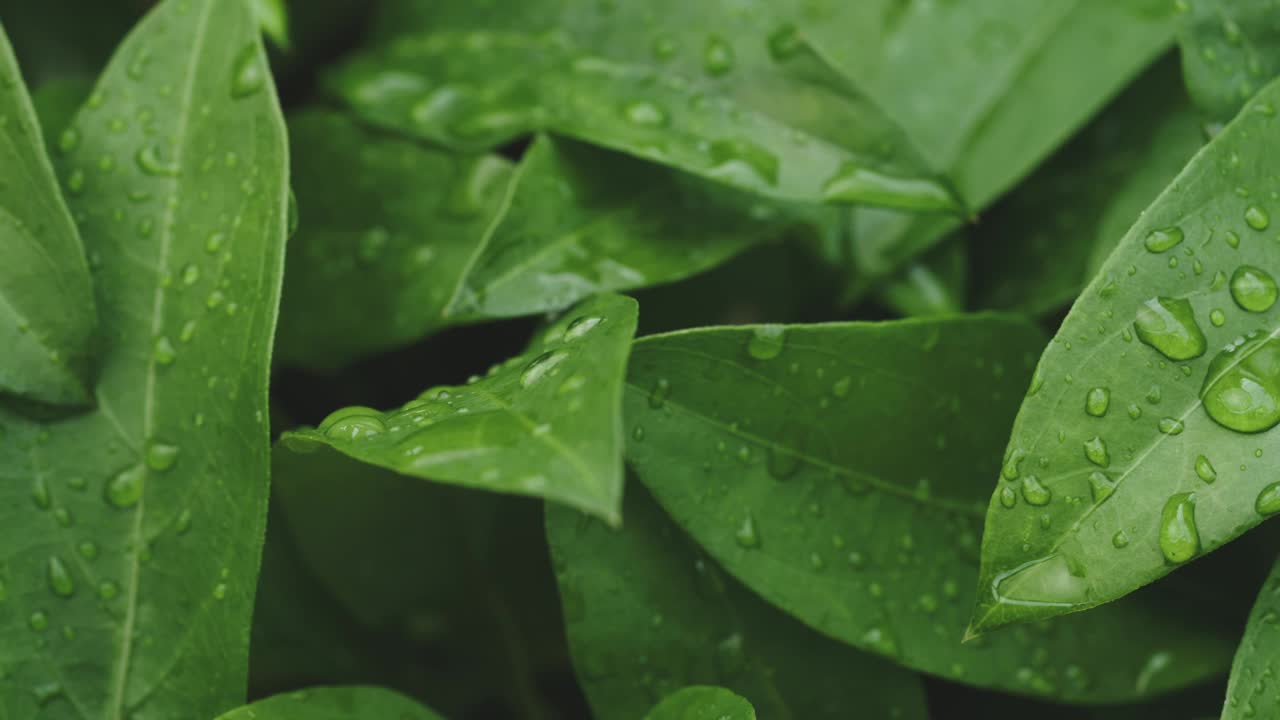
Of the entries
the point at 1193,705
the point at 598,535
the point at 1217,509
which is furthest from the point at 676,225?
the point at 1193,705

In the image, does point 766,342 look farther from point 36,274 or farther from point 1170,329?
point 36,274

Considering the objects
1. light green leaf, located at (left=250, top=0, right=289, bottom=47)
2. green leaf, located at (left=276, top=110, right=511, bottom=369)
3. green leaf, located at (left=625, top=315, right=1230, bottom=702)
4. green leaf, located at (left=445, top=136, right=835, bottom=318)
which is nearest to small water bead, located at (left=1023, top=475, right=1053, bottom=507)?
green leaf, located at (left=625, top=315, right=1230, bottom=702)

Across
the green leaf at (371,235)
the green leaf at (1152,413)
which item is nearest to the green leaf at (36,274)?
the green leaf at (371,235)

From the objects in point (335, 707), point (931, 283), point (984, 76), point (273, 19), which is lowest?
point (335, 707)

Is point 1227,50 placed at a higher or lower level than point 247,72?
higher

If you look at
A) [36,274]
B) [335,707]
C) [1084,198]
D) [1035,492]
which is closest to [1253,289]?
[1035,492]

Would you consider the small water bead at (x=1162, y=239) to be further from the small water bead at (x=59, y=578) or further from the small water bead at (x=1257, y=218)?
the small water bead at (x=59, y=578)

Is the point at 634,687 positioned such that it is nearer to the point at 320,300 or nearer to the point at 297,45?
the point at 320,300
